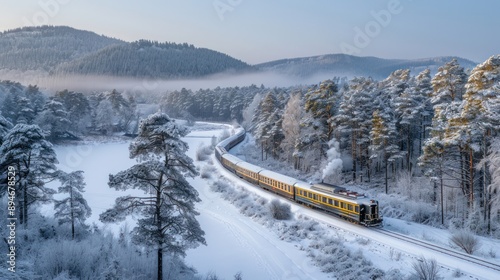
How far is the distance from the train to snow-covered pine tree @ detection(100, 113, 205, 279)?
522 inches

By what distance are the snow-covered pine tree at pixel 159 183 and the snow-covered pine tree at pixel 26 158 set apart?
726 centimetres

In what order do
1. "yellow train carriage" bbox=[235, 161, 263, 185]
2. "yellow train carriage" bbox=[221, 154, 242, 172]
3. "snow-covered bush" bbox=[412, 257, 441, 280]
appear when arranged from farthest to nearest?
1. "yellow train carriage" bbox=[221, 154, 242, 172]
2. "yellow train carriage" bbox=[235, 161, 263, 185]
3. "snow-covered bush" bbox=[412, 257, 441, 280]

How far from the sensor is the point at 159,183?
1393 centimetres

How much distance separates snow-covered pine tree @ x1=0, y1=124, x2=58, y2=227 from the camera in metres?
17.0

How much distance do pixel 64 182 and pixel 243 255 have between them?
458 inches

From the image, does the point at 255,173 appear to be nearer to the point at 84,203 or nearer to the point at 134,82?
the point at 84,203

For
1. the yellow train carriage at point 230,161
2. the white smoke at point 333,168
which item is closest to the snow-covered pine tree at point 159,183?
the white smoke at point 333,168

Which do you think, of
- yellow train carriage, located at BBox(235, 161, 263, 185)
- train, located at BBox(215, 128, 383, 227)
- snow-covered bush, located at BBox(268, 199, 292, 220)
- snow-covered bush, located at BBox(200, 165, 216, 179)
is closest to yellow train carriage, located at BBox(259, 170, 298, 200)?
train, located at BBox(215, 128, 383, 227)

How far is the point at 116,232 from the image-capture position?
79.0 ft

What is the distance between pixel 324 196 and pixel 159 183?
52.2 ft

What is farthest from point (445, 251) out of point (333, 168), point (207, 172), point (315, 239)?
point (207, 172)

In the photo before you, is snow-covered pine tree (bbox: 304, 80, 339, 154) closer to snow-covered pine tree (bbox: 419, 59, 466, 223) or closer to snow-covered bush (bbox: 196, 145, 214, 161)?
snow-covered pine tree (bbox: 419, 59, 466, 223)

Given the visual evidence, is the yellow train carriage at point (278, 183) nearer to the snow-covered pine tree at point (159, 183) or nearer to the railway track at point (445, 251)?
the railway track at point (445, 251)

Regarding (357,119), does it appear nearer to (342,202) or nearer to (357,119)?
(357,119)
